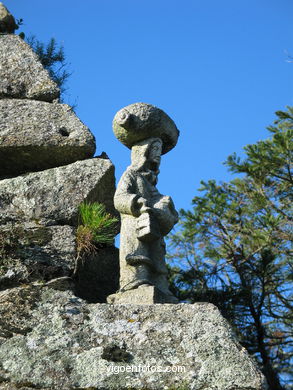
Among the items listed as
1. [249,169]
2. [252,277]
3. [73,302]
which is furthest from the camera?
[249,169]

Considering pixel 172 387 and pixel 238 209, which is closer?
pixel 172 387

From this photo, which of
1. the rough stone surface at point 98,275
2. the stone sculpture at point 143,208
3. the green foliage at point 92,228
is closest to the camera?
the stone sculpture at point 143,208

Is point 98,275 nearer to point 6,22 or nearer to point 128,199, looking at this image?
point 128,199

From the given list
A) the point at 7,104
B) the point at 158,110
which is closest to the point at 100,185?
the point at 158,110

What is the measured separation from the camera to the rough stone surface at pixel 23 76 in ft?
28.3

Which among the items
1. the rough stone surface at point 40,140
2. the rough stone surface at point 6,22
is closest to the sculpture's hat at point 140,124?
the rough stone surface at point 40,140

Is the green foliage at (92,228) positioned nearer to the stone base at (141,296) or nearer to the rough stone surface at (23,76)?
the stone base at (141,296)

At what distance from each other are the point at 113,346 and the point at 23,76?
185 inches

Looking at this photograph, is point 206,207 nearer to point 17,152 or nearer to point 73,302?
point 17,152

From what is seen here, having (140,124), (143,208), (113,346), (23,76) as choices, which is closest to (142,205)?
(143,208)

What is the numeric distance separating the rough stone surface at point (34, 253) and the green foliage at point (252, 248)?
232 centimetres

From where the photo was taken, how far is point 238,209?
36.2ft

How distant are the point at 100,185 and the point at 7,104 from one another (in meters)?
1.80

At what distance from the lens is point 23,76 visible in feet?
29.1
